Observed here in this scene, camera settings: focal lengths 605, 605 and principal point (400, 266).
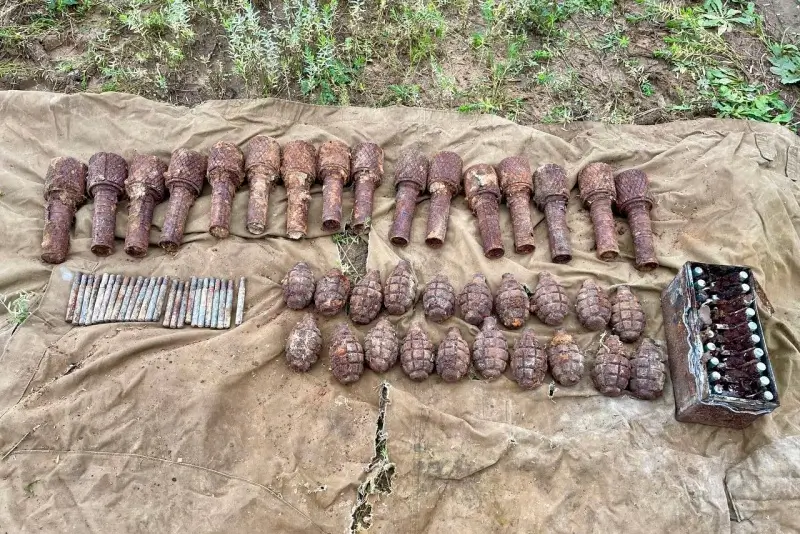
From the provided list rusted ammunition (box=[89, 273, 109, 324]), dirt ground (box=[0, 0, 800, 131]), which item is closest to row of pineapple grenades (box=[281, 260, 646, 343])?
rusted ammunition (box=[89, 273, 109, 324])

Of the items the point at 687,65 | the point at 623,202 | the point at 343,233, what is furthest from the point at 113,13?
the point at 687,65

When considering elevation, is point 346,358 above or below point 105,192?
below

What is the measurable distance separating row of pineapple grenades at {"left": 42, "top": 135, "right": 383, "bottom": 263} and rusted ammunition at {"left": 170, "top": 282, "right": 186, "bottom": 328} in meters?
0.49

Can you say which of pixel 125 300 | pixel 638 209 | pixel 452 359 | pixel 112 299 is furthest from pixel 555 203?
pixel 112 299

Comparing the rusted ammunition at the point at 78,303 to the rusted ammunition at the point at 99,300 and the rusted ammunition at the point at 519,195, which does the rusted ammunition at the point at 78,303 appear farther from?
the rusted ammunition at the point at 519,195

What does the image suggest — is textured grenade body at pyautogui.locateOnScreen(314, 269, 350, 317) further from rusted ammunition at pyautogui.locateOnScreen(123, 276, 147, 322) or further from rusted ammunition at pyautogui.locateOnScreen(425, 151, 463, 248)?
rusted ammunition at pyautogui.locateOnScreen(123, 276, 147, 322)

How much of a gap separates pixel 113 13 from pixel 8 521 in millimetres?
6164

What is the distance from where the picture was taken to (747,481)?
467 centimetres

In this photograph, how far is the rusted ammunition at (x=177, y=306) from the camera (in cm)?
525

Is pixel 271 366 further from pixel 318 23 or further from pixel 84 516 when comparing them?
pixel 318 23

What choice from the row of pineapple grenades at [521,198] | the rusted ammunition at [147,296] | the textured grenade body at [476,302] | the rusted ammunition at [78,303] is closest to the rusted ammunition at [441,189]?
the row of pineapple grenades at [521,198]

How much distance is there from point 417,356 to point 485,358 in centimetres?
57

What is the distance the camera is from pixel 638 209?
5.84 m

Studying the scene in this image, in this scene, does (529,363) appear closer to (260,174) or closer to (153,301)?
(260,174)
